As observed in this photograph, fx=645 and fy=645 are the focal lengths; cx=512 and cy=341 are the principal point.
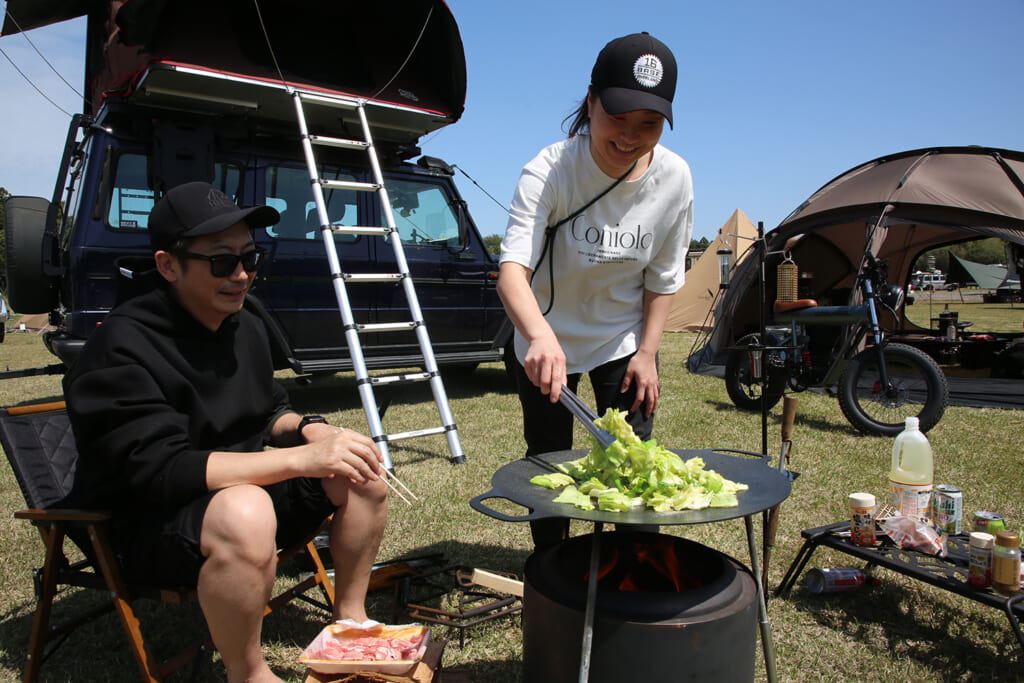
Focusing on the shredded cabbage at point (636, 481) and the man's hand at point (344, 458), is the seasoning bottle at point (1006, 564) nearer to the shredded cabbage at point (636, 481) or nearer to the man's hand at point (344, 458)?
the shredded cabbage at point (636, 481)

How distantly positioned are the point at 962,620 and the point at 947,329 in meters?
7.76

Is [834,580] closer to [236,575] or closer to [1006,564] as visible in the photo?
[1006,564]

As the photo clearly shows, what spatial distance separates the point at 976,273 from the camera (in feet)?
56.8

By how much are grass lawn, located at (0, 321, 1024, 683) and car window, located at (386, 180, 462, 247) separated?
5.39 feet

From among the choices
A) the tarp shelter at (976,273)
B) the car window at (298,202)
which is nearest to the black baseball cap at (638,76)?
the car window at (298,202)

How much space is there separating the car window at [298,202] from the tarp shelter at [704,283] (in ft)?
28.0

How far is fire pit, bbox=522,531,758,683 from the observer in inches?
56.9

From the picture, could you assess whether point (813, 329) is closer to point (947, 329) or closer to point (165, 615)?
point (947, 329)

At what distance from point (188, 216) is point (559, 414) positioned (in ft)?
4.54

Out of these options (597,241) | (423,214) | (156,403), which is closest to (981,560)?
(597,241)

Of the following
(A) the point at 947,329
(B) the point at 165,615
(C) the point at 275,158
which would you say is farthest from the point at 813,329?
(B) the point at 165,615

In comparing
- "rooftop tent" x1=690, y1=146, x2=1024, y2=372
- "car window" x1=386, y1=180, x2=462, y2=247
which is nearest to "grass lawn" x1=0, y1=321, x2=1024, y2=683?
"car window" x1=386, y1=180, x2=462, y2=247

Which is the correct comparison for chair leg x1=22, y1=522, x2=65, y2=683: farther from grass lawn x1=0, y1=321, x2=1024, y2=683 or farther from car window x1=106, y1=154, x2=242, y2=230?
car window x1=106, y1=154, x2=242, y2=230

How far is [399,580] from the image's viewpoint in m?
2.67
